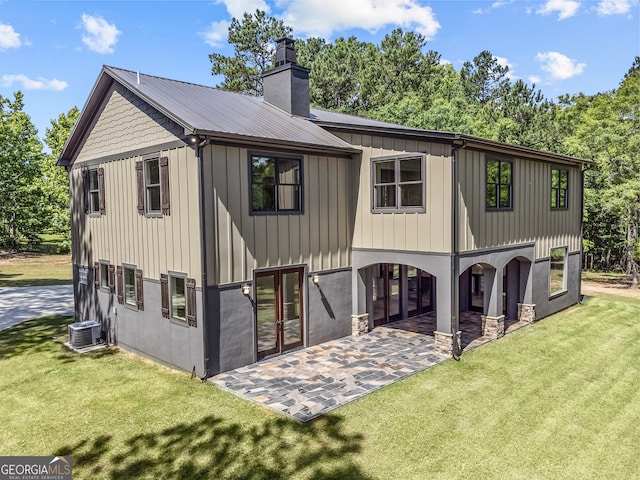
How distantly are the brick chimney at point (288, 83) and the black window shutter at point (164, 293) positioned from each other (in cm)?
609

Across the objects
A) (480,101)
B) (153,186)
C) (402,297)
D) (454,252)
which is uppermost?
(480,101)

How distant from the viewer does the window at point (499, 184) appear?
38.1ft

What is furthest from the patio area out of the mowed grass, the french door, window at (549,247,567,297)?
the mowed grass

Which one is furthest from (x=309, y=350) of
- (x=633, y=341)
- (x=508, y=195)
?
(x=633, y=341)

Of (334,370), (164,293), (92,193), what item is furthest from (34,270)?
(334,370)

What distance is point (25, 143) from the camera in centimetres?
3209

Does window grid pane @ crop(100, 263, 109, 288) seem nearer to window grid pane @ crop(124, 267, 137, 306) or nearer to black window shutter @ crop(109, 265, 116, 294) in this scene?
black window shutter @ crop(109, 265, 116, 294)

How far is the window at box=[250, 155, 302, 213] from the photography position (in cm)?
1002

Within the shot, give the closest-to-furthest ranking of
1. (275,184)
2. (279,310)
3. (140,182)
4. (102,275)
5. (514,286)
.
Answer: (275,184) < (279,310) < (140,182) < (102,275) < (514,286)

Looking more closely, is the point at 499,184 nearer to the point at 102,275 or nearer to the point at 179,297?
the point at 179,297

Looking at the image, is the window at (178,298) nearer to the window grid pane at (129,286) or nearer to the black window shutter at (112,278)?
the window grid pane at (129,286)

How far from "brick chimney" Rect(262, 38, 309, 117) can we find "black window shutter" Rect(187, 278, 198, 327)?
622 centimetres

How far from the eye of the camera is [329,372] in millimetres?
9453

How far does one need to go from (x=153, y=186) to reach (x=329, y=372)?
19.4 feet
